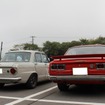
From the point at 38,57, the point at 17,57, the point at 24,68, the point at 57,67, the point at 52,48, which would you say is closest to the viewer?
the point at 57,67

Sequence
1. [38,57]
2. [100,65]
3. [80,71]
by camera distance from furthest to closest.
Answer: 1. [38,57]
2. [80,71]
3. [100,65]

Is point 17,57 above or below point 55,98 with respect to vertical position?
above

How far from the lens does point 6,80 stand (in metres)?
9.57

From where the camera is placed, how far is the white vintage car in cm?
959

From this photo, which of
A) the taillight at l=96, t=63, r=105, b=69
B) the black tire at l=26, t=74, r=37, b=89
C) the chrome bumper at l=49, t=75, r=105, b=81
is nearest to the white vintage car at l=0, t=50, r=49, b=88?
the black tire at l=26, t=74, r=37, b=89

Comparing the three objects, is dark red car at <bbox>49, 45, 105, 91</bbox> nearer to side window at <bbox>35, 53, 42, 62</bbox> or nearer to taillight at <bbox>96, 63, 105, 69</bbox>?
taillight at <bbox>96, 63, 105, 69</bbox>

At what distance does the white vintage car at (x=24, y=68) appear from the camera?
959 cm

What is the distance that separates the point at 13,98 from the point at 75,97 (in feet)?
5.81

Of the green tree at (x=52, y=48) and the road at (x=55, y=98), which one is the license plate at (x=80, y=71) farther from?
the green tree at (x=52, y=48)

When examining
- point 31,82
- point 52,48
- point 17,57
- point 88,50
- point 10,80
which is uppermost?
point 52,48

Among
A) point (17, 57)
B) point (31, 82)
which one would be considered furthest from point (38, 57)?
point (31, 82)

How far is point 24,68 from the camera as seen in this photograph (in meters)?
9.95

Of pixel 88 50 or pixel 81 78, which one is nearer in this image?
pixel 81 78

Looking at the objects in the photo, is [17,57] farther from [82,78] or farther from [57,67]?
[82,78]
